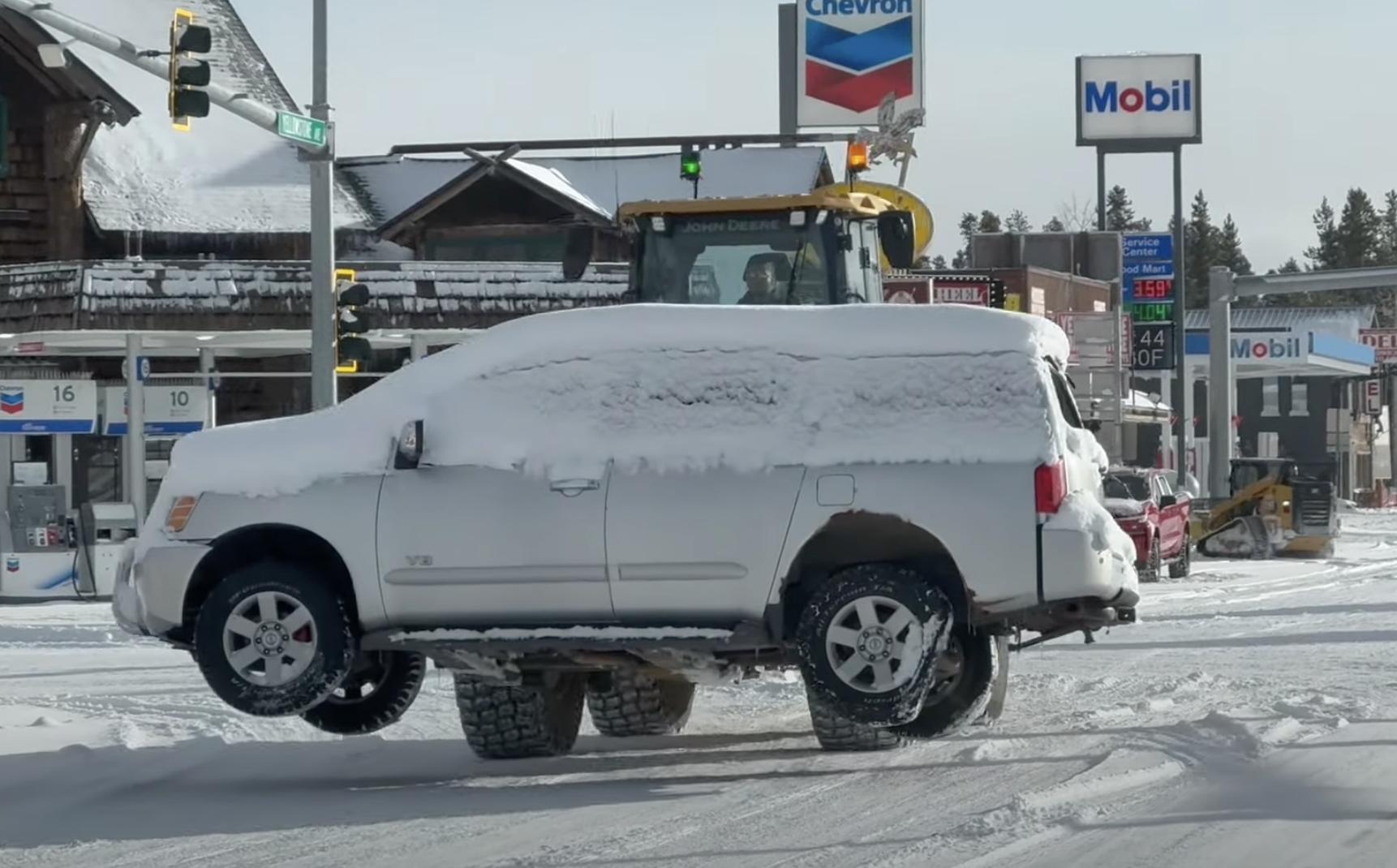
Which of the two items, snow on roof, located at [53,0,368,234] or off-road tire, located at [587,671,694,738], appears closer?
off-road tire, located at [587,671,694,738]

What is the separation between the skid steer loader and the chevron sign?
1028cm

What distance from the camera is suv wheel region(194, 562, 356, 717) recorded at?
31.6 feet

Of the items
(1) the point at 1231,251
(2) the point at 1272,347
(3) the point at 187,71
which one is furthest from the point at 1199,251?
(3) the point at 187,71

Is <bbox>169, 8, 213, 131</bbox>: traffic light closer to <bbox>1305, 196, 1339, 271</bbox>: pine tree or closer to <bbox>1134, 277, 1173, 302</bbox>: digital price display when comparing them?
<bbox>1134, 277, 1173, 302</bbox>: digital price display

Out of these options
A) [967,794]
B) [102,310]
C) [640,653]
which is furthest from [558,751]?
[102,310]

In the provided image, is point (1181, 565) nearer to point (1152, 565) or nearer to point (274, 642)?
point (1152, 565)

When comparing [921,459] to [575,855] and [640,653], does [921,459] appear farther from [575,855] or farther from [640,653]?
[575,855]

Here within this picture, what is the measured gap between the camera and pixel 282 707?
31.6ft

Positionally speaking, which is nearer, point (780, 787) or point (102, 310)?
point (780, 787)

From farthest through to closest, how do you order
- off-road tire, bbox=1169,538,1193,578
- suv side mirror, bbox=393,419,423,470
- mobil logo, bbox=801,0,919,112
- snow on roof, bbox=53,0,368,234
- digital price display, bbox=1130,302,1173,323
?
digital price display, bbox=1130,302,1173,323, mobil logo, bbox=801,0,919,112, snow on roof, bbox=53,0,368,234, off-road tire, bbox=1169,538,1193,578, suv side mirror, bbox=393,419,423,470

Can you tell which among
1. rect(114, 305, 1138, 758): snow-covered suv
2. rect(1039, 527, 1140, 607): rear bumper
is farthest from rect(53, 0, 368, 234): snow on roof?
rect(1039, 527, 1140, 607): rear bumper

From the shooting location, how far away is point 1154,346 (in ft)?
162

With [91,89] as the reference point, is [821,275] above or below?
below

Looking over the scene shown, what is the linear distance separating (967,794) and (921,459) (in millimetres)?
1472
